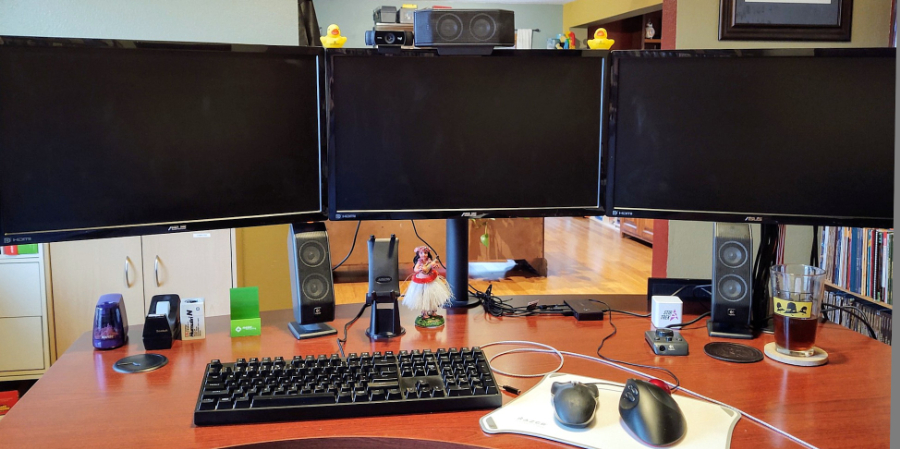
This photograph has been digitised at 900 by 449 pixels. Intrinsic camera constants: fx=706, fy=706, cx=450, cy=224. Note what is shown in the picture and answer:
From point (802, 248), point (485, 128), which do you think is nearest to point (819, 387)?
point (485, 128)

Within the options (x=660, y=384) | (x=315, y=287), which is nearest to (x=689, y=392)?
(x=660, y=384)

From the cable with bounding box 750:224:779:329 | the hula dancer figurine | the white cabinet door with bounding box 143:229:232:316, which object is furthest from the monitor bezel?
the white cabinet door with bounding box 143:229:232:316

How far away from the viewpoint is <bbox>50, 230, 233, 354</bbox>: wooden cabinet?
2.83 m

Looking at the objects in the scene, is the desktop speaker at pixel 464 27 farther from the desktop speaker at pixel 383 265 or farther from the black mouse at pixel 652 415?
the black mouse at pixel 652 415

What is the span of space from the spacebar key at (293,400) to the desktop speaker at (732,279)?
77 cm

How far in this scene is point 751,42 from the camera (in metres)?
2.55

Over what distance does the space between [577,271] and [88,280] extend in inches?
130

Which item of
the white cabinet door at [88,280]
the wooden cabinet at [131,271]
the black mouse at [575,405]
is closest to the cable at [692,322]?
the black mouse at [575,405]

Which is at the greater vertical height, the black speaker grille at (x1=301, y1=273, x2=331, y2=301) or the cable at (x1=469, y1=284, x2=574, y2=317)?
the black speaker grille at (x1=301, y1=273, x2=331, y2=301)

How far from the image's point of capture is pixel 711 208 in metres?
1.38

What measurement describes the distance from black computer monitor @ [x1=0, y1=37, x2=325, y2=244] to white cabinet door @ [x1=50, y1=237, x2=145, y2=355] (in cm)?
175

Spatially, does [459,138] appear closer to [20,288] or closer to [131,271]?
[131,271]

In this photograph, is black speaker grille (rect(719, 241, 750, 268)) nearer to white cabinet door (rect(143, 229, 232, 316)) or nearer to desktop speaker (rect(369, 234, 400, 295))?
desktop speaker (rect(369, 234, 400, 295))

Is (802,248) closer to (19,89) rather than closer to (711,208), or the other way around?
(711,208)
